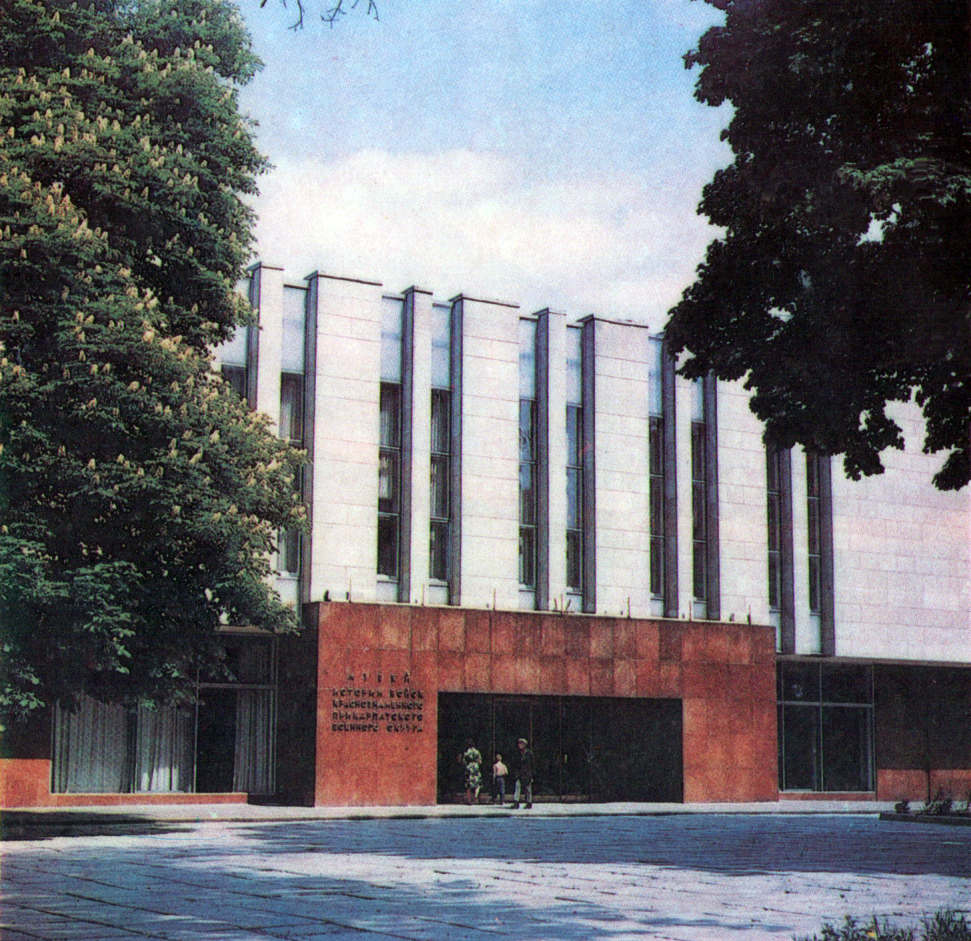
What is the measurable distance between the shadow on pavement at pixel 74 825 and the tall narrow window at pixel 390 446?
30.6 ft

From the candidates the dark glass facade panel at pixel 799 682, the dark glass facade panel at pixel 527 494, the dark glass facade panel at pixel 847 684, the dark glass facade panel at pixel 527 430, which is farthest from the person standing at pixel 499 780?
the dark glass facade panel at pixel 847 684

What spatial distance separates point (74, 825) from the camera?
2506 cm

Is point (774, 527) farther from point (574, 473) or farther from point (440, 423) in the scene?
point (440, 423)

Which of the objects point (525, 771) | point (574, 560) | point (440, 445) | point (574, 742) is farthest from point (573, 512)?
point (525, 771)

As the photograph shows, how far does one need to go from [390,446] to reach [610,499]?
19.6 ft

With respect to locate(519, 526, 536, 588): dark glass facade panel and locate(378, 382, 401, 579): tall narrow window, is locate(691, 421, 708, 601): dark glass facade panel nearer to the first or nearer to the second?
locate(519, 526, 536, 588): dark glass facade panel

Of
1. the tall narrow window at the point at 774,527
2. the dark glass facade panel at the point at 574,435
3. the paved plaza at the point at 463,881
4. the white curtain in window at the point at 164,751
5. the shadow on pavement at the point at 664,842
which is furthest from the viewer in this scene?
the tall narrow window at the point at 774,527

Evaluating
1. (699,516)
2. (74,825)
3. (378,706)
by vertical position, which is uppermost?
(699,516)

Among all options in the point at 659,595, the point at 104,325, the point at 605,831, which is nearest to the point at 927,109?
the point at 104,325

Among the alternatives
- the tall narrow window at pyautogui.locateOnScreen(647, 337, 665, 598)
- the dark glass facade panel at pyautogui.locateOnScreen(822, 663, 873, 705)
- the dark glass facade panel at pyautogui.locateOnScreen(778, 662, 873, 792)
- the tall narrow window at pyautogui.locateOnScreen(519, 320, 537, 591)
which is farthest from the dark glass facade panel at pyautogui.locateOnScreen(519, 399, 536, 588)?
the dark glass facade panel at pyautogui.locateOnScreen(822, 663, 873, 705)

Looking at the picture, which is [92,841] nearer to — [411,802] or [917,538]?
[411,802]

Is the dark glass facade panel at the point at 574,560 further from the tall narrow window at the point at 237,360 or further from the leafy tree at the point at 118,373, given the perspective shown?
the leafy tree at the point at 118,373

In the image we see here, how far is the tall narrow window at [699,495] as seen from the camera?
125ft

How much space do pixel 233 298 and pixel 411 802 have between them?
529 inches
